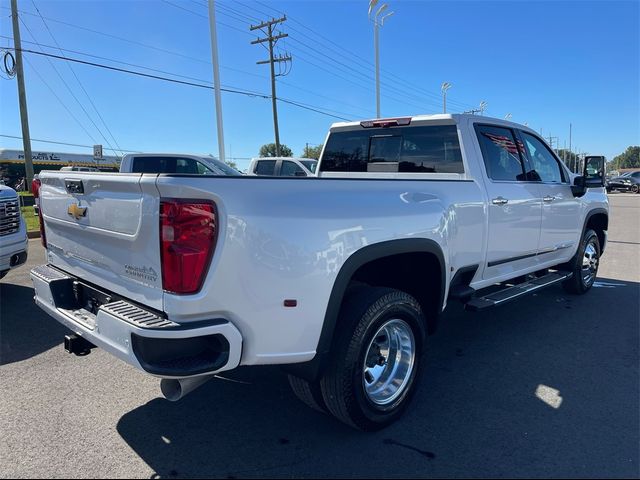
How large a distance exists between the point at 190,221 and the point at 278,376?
1.99 m

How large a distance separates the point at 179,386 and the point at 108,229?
95cm

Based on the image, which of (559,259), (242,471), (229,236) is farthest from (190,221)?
(559,259)

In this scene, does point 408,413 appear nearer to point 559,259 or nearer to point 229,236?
point 229,236

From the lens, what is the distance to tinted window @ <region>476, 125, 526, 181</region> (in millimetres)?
4113

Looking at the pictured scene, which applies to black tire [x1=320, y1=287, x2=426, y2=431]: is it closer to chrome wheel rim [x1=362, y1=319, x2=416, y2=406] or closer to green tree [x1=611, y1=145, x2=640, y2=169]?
chrome wheel rim [x1=362, y1=319, x2=416, y2=406]

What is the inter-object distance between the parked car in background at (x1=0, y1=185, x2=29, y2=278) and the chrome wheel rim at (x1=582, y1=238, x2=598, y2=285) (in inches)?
280

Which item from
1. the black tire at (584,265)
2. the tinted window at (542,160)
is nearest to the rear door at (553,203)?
the tinted window at (542,160)

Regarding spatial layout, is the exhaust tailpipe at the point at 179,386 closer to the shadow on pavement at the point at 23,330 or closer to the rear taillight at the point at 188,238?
the rear taillight at the point at 188,238

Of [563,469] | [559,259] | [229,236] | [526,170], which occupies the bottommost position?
[563,469]

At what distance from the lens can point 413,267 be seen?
3.46m

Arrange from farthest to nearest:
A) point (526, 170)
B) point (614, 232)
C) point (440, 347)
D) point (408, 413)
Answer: point (614, 232)
point (526, 170)
point (440, 347)
point (408, 413)

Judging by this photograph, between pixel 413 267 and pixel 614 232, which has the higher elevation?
pixel 413 267

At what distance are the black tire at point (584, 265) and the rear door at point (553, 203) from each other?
36cm

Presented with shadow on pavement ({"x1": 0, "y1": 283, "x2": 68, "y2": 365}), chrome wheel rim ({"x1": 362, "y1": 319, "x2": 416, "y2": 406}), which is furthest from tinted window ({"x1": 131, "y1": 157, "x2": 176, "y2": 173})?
chrome wheel rim ({"x1": 362, "y1": 319, "x2": 416, "y2": 406})
